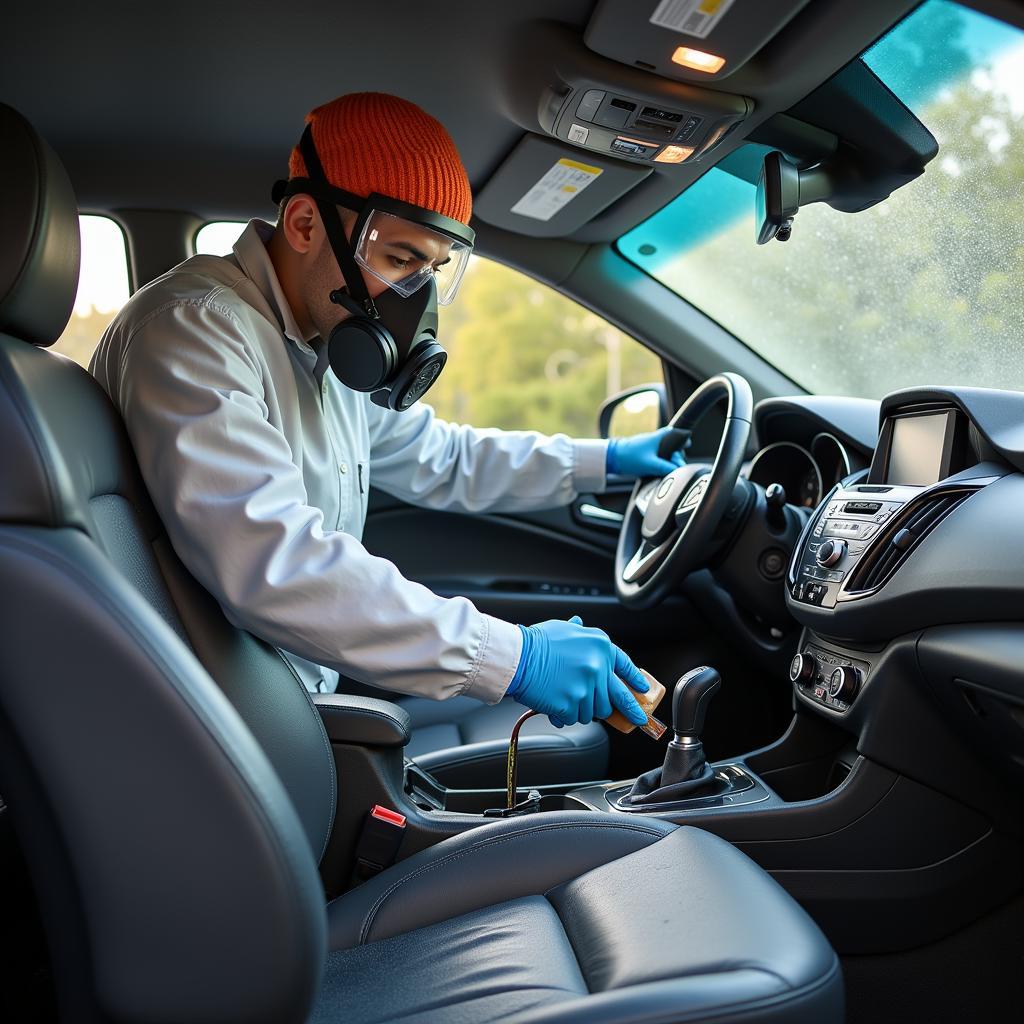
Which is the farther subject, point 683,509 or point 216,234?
point 216,234

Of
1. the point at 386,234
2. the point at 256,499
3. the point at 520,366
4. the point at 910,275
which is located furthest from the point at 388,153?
the point at 520,366

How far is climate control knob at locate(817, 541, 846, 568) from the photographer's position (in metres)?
1.57

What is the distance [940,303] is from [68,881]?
177 cm

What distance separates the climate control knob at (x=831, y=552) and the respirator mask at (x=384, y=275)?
2.30 ft

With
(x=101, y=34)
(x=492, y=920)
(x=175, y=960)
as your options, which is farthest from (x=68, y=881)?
(x=101, y=34)

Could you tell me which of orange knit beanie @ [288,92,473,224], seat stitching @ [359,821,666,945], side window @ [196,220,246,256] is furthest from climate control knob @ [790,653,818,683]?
side window @ [196,220,246,256]

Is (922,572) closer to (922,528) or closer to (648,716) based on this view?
(922,528)

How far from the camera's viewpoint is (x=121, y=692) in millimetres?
789

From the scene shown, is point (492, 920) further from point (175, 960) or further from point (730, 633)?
point (730, 633)

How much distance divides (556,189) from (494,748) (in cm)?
122

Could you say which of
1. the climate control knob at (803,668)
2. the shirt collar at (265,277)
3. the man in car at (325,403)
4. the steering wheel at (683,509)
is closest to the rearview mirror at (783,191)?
the steering wheel at (683,509)

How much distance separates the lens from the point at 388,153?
1558mm

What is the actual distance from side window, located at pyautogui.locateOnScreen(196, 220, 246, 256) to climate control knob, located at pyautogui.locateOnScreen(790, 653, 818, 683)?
1632mm

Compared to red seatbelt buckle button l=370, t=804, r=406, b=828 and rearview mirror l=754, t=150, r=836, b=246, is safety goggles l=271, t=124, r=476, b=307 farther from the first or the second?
red seatbelt buckle button l=370, t=804, r=406, b=828
